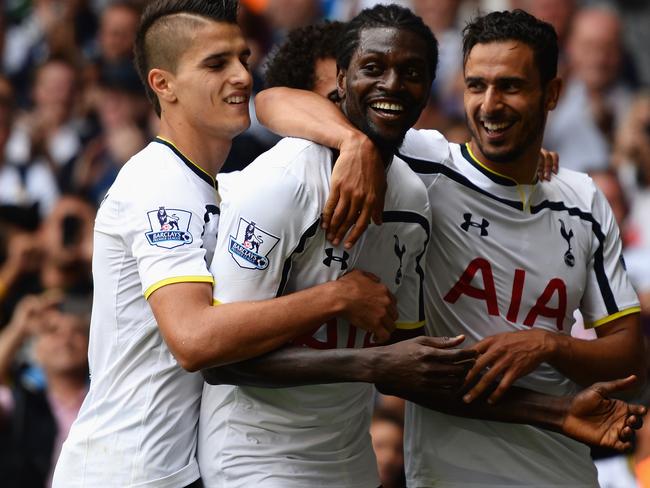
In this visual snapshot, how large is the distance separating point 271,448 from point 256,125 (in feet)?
11.7

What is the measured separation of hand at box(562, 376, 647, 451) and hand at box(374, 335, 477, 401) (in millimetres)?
397

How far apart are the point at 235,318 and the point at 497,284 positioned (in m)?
1.11

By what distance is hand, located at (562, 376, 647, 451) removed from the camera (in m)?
3.68

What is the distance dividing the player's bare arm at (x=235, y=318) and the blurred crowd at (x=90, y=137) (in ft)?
7.72

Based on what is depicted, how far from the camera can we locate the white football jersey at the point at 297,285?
3.64m

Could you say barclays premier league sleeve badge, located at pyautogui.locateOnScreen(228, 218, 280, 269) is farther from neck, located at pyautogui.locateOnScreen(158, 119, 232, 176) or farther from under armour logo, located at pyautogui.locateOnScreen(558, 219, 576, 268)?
under armour logo, located at pyautogui.locateOnScreen(558, 219, 576, 268)

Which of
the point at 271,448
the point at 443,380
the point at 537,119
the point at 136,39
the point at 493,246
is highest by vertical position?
the point at 136,39

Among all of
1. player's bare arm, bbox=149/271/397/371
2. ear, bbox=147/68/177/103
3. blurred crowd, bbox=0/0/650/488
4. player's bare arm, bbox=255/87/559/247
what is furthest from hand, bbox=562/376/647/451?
blurred crowd, bbox=0/0/650/488

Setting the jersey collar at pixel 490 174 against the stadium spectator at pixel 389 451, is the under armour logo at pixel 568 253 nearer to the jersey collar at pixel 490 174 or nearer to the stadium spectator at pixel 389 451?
the jersey collar at pixel 490 174

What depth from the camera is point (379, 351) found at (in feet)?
11.9

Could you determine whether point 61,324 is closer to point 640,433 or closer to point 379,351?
point 640,433

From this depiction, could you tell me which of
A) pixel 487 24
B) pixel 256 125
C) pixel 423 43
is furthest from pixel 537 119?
pixel 256 125

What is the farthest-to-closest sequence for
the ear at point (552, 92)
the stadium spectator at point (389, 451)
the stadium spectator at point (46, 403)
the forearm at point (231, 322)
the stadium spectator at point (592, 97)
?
the stadium spectator at point (592, 97)
the stadium spectator at point (46, 403)
the stadium spectator at point (389, 451)
the ear at point (552, 92)
the forearm at point (231, 322)

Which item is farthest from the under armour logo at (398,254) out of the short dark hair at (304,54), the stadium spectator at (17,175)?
the stadium spectator at (17,175)
